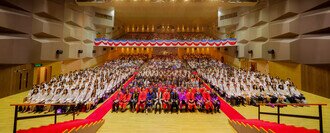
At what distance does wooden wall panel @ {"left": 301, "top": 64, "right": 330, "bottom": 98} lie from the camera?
10539mm

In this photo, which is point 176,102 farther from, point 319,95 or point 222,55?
point 222,55

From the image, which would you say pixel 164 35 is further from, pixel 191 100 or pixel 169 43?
pixel 191 100

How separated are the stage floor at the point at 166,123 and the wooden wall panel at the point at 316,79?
8.42m

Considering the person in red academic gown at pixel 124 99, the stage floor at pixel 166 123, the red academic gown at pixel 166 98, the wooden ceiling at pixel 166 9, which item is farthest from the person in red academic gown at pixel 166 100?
the wooden ceiling at pixel 166 9

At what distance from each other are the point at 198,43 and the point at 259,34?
649cm

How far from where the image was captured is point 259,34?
15.2 m

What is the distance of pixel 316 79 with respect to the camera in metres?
11.0

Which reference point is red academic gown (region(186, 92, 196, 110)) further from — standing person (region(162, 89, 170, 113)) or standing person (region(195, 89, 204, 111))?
standing person (region(162, 89, 170, 113))

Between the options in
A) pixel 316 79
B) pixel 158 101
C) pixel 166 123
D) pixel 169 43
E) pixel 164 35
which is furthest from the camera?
pixel 164 35

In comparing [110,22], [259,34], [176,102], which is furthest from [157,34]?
[176,102]

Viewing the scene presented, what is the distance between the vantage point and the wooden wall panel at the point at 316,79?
10.5 meters

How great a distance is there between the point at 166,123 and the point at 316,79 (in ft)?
36.4

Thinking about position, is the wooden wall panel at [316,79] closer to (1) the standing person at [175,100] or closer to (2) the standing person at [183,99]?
(2) the standing person at [183,99]

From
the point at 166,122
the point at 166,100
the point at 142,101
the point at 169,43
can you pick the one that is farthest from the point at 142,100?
the point at 169,43
